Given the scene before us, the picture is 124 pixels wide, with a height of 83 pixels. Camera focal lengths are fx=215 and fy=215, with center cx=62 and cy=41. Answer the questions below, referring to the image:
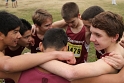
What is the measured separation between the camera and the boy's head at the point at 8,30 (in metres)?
2.87

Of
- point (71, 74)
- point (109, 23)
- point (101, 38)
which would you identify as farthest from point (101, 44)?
point (71, 74)

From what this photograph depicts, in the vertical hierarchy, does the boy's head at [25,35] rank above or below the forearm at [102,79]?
below

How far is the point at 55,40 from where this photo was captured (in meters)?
2.27

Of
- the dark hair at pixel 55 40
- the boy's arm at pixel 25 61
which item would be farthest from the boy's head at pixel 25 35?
the boy's arm at pixel 25 61

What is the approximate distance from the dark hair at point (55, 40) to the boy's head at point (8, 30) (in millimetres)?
749

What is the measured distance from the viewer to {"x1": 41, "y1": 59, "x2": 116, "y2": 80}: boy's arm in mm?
1963

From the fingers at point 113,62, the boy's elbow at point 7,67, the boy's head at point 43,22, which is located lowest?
the boy's head at point 43,22

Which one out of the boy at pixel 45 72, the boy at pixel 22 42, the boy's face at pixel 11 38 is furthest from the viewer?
the boy at pixel 22 42

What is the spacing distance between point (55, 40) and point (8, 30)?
93cm

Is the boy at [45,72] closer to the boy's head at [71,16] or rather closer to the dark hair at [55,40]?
the dark hair at [55,40]

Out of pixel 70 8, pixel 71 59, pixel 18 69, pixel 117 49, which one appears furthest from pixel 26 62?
pixel 70 8

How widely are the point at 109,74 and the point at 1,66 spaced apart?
3.44ft

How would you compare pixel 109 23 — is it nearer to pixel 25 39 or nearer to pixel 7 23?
pixel 7 23

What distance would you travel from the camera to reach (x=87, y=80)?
6.73 ft
